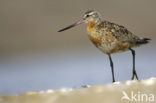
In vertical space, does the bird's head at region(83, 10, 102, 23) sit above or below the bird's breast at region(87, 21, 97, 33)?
above

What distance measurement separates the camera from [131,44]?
Answer: 31.2ft

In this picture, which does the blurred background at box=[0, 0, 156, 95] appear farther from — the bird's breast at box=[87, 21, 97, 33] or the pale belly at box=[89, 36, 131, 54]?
the pale belly at box=[89, 36, 131, 54]

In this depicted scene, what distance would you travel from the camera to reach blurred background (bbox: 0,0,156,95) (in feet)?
39.5

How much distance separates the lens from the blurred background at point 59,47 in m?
12.0

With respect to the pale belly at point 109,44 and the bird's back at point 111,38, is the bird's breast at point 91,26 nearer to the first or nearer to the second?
the bird's back at point 111,38

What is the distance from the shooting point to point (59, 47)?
1575 centimetres

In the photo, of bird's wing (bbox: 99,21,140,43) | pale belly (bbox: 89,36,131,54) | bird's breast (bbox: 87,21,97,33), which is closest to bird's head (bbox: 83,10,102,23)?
bird's breast (bbox: 87,21,97,33)

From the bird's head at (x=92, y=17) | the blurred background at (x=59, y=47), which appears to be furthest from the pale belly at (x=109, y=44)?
the blurred background at (x=59, y=47)

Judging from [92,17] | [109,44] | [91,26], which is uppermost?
[92,17]

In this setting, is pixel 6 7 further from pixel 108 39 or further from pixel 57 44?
pixel 108 39

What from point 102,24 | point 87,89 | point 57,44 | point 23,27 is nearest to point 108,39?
point 102,24

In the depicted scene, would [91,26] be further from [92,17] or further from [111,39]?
[111,39]

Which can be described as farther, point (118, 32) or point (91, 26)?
point (91, 26)

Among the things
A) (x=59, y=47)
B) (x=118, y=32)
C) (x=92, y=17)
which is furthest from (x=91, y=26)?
(x=59, y=47)
